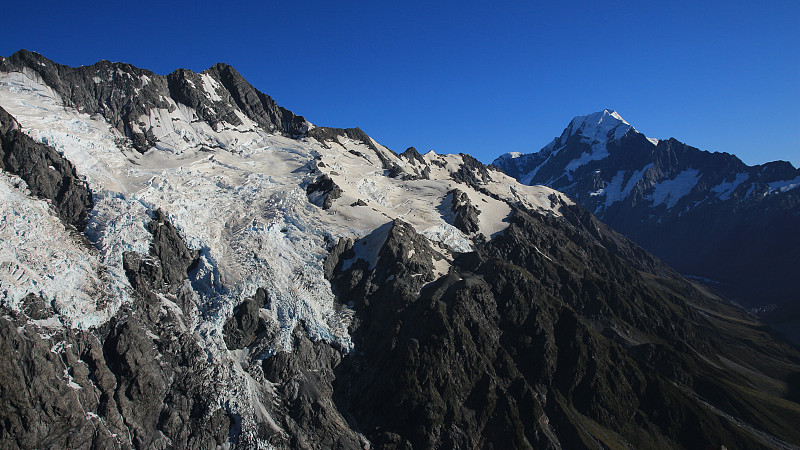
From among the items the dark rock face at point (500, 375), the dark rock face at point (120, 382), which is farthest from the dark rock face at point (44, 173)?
the dark rock face at point (500, 375)

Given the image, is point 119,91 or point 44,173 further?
point 119,91

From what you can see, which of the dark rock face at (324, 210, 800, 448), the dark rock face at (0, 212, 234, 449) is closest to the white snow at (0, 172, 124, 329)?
the dark rock face at (0, 212, 234, 449)

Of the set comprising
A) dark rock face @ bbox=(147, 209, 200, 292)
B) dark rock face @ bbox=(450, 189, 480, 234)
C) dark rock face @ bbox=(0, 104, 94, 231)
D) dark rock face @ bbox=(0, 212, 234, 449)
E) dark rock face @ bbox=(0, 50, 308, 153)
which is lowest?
dark rock face @ bbox=(0, 212, 234, 449)

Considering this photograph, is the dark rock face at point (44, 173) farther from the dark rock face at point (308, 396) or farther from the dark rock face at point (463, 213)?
the dark rock face at point (463, 213)

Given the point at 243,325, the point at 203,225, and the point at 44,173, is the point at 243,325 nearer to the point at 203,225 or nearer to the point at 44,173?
the point at 203,225

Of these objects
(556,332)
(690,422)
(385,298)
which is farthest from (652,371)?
(385,298)

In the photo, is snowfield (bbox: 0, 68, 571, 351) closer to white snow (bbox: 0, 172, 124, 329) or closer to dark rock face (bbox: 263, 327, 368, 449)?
white snow (bbox: 0, 172, 124, 329)

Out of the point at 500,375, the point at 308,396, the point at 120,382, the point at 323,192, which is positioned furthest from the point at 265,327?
the point at 500,375
